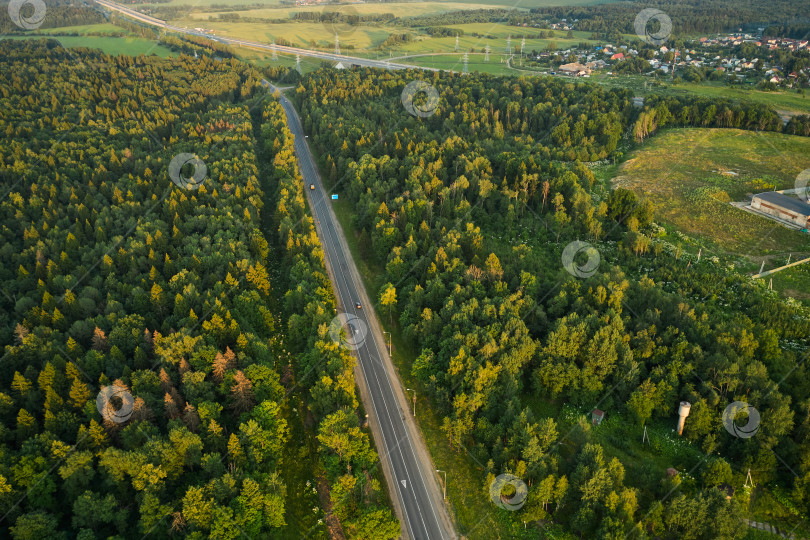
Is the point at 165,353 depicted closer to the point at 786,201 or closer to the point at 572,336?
the point at 572,336

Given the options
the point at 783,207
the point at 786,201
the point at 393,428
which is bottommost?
the point at 393,428

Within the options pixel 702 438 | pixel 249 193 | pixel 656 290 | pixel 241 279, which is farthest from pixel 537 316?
pixel 249 193

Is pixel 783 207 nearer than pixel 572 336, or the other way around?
pixel 572 336

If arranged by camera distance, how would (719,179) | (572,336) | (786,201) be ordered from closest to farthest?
(572,336) < (786,201) < (719,179)

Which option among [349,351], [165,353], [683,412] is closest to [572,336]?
[683,412]

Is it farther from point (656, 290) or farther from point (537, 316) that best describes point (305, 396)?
point (656, 290)

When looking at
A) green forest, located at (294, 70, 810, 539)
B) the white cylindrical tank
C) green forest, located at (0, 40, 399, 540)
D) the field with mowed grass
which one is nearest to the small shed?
the field with mowed grass
